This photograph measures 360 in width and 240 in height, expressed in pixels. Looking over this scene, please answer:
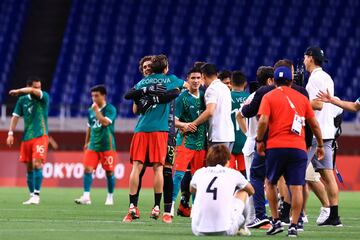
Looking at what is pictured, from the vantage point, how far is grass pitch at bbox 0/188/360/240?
455 inches

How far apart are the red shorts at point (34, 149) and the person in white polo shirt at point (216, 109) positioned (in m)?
5.04

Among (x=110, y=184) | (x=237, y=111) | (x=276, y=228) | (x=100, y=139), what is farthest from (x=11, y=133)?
(x=276, y=228)

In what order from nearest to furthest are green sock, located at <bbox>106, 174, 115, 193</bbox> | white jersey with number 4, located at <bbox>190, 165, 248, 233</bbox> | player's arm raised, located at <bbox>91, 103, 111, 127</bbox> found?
white jersey with number 4, located at <bbox>190, 165, 248, 233</bbox> < green sock, located at <bbox>106, 174, 115, 193</bbox> < player's arm raised, located at <bbox>91, 103, 111, 127</bbox>

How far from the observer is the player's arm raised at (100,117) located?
20.3 metres

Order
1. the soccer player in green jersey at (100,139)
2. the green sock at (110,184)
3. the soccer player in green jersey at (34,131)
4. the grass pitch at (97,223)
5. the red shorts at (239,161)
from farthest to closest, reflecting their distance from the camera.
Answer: the soccer player in green jersey at (100,139) → the green sock at (110,184) → the soccer player in green jersey at (34,131) → the red shorts at (239,161) → the grass pitch at (97,223)

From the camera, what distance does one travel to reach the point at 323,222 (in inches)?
570

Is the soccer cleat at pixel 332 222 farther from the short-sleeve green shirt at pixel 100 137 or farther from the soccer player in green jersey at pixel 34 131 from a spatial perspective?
the short-sleeve green shirt at pixel 100 137

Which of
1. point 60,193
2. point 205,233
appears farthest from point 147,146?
point 60,193

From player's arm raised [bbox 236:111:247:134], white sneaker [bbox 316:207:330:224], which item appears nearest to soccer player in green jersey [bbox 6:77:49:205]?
player's arm raised [bbox 236:111:247:134]

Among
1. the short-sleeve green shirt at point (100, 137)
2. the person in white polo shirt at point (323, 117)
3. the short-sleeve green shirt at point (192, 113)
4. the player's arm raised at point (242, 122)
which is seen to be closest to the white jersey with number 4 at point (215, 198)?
the person in white polo shirt at point (323, 117)

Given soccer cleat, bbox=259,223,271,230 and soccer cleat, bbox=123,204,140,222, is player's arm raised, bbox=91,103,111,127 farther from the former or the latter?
soccer cleat, bbox=259,223,271,230

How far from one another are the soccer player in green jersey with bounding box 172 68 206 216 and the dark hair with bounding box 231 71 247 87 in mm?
632

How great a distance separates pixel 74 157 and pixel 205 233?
1687 centimetres

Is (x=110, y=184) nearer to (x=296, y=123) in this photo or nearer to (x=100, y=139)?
(x=100, y=139)
